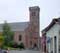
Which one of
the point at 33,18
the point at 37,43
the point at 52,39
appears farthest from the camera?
the point at 33,18

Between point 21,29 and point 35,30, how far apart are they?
5.90 m

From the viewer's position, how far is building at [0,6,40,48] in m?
87.2

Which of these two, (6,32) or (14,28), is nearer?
(6,32)

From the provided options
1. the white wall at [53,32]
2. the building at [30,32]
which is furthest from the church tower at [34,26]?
the white wall at [53,32]

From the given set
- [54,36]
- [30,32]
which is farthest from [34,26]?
[54,36]

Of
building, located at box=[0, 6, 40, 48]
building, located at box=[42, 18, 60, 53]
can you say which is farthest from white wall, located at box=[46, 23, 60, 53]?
building, located at box=[0, 6, 40, 48]

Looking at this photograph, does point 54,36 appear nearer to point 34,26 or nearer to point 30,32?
point 30,32

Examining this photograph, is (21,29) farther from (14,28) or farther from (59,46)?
(59,46)

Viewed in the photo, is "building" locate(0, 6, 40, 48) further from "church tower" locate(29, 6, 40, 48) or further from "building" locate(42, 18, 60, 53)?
"building" locate(42, 18, 60, 53)

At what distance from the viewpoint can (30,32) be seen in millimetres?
87812

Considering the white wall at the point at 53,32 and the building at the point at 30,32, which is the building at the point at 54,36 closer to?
the white wall at the point at 53,32

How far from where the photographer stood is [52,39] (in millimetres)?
26828

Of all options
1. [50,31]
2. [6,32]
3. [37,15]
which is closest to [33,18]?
[37,15]

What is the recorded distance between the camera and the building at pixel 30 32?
8719 centimetres
